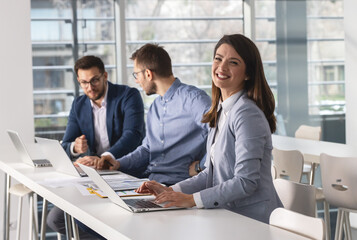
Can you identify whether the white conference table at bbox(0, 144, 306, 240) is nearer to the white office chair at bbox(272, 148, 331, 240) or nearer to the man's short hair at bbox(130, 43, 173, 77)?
the man's short hair at bbox(130, 43, 173, 77)

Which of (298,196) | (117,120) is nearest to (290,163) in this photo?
(117,120)

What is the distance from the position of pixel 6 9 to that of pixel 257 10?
2960 mm

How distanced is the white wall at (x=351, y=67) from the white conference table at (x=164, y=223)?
3662 mm

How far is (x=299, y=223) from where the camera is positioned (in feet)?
6.40

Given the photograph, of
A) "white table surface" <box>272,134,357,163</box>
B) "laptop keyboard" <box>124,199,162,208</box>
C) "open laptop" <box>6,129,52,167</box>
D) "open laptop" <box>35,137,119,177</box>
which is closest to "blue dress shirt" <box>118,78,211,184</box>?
"open laptop" <box>35,137,119,177</box>

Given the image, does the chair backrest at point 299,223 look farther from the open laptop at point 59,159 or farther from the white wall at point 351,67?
the white wall at point 351,67

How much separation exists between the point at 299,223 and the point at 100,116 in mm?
2428

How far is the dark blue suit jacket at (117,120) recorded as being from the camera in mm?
4059

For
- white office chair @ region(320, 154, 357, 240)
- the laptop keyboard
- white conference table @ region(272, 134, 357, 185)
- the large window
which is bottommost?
white office chair @ region(320, 154, 357, 240)

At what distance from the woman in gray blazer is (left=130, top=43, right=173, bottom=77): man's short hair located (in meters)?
0.83

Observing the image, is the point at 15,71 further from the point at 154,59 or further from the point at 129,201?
the point at 129,201

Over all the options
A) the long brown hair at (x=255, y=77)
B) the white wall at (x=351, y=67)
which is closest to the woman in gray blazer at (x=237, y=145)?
the long brown hair at (x=255, y=77)

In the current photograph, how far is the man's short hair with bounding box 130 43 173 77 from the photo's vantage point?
3551 millimetres

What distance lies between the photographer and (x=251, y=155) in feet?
7.91
